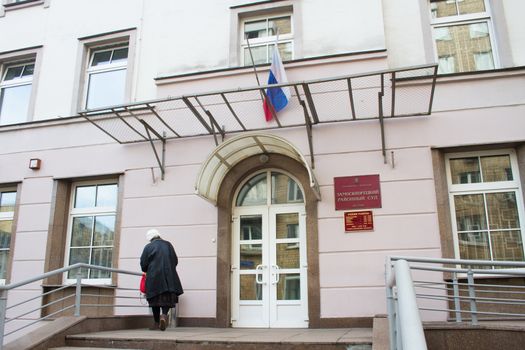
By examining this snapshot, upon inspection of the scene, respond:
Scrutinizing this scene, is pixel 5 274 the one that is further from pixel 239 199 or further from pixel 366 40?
pixel 366 40

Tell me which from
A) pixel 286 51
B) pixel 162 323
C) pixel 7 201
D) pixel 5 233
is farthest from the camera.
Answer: pixel 7 201

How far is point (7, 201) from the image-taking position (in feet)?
30.2

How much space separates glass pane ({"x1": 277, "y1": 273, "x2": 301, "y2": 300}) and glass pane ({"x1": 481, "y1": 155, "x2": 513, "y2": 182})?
3042 mm

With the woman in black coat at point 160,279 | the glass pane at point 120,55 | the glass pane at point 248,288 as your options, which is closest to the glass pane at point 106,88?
the glass pane at point 120,55

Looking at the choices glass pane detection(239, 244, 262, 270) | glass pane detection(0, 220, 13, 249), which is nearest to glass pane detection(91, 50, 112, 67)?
glass pane detection(0, 220, 13, 249)

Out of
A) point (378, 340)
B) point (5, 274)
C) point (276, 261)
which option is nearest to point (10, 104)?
point (5, 274)

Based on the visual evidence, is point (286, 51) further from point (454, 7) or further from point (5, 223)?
point (5, 223)

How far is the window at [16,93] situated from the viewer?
9703 mm

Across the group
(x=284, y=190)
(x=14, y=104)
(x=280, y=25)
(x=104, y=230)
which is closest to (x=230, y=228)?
(x=284, y=190)

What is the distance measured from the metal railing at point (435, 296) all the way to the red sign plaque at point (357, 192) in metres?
1.14

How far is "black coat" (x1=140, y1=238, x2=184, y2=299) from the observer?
21.5 feet

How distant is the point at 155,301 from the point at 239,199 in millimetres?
2194

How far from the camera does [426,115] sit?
284 inches

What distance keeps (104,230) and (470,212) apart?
5.79 metres
